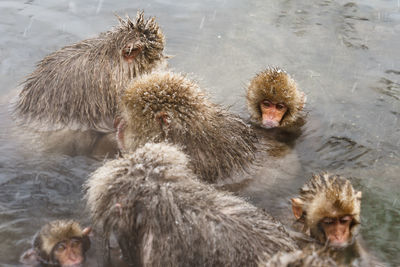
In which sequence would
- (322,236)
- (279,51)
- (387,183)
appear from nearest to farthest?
(322,236), (387,183), (279,51)

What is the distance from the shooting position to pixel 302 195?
3936mm

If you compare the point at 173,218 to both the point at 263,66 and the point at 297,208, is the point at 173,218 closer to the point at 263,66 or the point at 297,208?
the point at 297,208

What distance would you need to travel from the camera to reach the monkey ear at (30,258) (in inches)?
147

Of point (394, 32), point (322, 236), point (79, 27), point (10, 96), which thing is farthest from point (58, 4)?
point (322, 236)

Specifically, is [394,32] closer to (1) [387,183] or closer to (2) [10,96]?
(1) [387,183]

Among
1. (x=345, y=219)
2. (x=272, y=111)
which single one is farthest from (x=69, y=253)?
(x=272, y=111)

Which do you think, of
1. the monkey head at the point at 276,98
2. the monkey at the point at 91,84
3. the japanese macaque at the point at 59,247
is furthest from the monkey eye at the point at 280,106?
the japanese macaque at the point at 59,247

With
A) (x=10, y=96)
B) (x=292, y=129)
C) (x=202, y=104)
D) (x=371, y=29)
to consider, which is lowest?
(x=10, y=96)

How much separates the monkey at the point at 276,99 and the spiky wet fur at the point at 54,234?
91.4 inches

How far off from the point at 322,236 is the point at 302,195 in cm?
33

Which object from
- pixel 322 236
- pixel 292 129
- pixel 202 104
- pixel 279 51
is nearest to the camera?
pixel 322 236

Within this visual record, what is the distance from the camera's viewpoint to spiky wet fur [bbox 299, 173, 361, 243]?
3648 mm

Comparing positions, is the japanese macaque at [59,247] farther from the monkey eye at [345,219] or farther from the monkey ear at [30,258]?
the monkey eye at [345,219]

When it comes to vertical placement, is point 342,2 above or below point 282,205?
above
